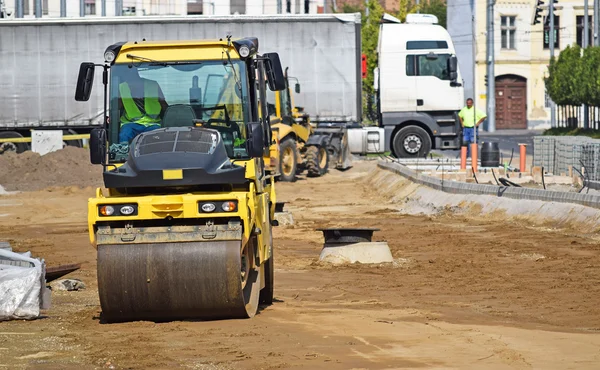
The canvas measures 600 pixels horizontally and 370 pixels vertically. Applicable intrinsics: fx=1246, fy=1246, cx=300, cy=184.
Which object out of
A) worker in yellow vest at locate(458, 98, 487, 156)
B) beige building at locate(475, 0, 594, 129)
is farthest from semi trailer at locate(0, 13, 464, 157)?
beige building at locate(475, 0, 594, 129)

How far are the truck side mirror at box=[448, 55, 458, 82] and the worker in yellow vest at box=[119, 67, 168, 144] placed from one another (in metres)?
26.5

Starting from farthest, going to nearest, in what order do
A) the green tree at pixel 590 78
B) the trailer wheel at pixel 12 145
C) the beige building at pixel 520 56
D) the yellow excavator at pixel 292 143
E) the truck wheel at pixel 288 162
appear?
the beige building at pixel 520 56
the green tree at pixel 590 78
the trailer wheel at pixel 12 145
the truck wheel at pixel 288 162
the yellow excavator at pixel 292 143

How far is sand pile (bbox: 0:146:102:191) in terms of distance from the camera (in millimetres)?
33188

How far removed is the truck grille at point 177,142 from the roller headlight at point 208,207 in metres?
0.58

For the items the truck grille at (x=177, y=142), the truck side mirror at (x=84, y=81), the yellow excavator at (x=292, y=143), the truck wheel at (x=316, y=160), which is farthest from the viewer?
the truck wheel at (x=316, y=160)

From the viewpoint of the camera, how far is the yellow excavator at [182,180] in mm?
11023

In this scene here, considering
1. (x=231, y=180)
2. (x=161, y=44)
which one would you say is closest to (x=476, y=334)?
(x=231, y=180)

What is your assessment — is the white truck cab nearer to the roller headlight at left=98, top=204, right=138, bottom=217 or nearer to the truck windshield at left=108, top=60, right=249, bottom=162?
the truck windshield at left=108, top=60, right=249, bottom=162

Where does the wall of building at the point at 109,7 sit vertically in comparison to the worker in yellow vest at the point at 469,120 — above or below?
above

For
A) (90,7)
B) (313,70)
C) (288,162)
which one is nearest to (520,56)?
(90,7)

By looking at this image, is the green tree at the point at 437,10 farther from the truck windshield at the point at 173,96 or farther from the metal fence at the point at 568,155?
the truck windshield at the point at 173,96

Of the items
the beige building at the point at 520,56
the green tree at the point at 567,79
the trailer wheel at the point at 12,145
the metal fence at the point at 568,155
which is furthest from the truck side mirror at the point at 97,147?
the beige building at the point at 520,56

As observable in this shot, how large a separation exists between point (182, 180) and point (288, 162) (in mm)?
23066

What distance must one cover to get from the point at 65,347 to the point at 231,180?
2.14 meters
